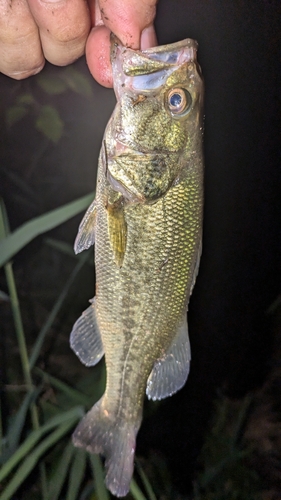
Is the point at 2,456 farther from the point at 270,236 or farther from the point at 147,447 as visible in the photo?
the point at 270,236

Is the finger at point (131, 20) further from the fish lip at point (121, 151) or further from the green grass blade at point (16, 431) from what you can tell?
the green grass blade at point (16, 431)

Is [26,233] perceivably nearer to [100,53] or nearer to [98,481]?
[100,53]

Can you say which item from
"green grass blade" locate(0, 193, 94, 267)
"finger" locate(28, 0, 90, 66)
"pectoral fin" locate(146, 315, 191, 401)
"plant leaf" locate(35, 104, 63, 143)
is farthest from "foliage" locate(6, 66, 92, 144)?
"pectoral fin" locate(146, 315, 191, 401)

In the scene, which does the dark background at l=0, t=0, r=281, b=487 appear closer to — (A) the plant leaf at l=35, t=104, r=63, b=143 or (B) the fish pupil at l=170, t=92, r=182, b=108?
(A) the plant leaf at l=35, t=104, r=63, b=143

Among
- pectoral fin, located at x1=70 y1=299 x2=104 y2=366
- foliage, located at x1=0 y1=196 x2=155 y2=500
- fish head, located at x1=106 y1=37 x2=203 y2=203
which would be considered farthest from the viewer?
foliage, located at x1=0 y1=196 x2=155 y2=500

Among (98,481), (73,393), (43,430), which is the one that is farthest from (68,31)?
(98,481)

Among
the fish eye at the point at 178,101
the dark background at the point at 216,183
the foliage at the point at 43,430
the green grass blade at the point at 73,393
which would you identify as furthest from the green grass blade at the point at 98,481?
the fish eye at the point at 178,101

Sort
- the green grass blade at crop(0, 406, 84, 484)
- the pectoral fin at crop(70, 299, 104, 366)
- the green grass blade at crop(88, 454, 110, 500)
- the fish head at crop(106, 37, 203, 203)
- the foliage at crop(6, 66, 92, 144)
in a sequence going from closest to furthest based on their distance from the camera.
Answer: the fish head at crop(106, 37, 203, 203), the pectoral fin at crop(70, 299, 104, 366), the green grass blade at crop(0, 406, 84, 484), the green grass blade at crop(88, 454, 110, 500), the foliage at crop(6, 66, 92, 144)

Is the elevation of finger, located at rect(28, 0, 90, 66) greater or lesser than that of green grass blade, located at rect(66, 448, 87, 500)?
greater
